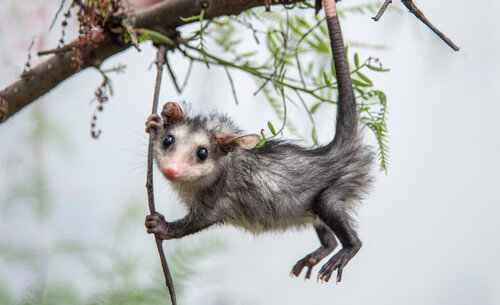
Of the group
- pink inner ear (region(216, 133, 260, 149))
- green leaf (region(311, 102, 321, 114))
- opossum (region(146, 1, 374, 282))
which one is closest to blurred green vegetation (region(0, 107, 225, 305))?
opossum (region(146, 1, 374, 282))

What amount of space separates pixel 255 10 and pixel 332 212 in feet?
2.26

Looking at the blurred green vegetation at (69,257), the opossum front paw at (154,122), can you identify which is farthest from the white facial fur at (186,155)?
the blurred green vegetation at (69,257)

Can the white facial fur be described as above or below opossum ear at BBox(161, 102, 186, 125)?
below

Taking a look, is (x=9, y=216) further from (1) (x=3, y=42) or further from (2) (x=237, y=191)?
(2) (x=237, y=191)

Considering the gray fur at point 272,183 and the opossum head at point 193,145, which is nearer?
the opossum head at point 193,145

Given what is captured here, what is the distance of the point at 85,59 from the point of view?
1668 mm

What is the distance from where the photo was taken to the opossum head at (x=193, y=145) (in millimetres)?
1537

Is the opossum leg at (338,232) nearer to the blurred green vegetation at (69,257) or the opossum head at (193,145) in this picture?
the opossum head at (193,145)

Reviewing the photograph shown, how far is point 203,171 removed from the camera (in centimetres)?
160

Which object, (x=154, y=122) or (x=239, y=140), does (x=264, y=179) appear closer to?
(x=239, y=140)

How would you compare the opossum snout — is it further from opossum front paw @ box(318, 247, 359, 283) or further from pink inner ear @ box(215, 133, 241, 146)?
opossum front paw @ box(318, 247, 359, 283)

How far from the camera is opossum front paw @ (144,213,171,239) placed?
150 cm

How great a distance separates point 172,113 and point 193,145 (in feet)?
0.39

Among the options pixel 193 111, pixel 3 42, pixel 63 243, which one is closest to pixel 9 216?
pixel 63 243
